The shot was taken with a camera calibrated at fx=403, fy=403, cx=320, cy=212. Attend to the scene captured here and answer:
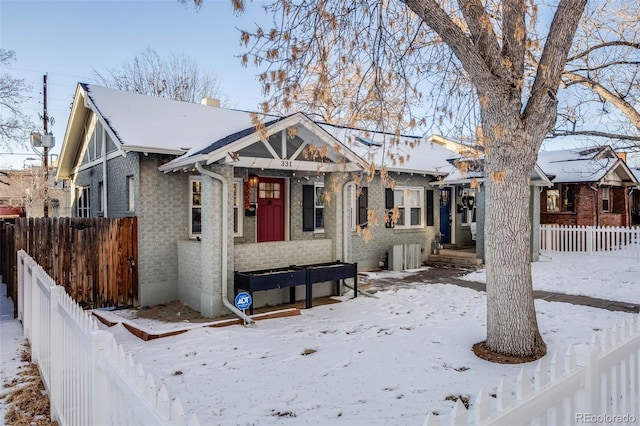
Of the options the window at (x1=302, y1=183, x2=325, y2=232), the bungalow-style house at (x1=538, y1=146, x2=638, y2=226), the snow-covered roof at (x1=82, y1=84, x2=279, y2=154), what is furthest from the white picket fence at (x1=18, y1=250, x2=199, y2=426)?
the bungalow-style house at (x1=538, y1=146, x2=638, y2=226)

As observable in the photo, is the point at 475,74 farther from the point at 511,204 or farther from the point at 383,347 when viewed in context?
the point at 383,347

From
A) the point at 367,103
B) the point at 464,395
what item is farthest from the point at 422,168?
the point at 464,395

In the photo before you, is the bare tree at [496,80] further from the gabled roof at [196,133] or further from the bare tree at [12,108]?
the bare tree at [12,108]

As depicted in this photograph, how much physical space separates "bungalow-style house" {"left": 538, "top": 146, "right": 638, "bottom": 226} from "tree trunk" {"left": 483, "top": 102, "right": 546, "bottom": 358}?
48.1 ft

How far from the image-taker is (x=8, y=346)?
5.80m

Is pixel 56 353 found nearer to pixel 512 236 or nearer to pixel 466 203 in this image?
pixel 512 236

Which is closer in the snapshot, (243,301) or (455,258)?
(243,301)

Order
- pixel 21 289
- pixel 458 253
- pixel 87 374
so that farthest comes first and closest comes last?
pixel 458 253 < pixel 21 289 < pixel 87 374

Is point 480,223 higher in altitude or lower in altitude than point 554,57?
lower

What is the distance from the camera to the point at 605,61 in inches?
Result: 393

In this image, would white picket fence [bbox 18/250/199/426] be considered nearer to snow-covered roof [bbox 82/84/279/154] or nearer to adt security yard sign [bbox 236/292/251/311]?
adt security yard sign [bbox 236/292/251/311]

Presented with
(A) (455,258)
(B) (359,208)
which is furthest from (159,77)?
(A) (455,258)

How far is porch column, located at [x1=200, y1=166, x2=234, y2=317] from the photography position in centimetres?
813

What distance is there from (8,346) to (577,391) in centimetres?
696
